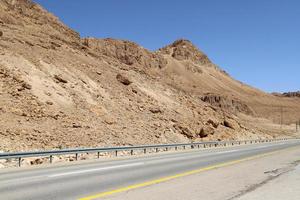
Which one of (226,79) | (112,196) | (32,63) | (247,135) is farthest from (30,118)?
(226,79)

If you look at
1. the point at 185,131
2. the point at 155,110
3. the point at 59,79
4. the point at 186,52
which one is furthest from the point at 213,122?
the point at 186,52

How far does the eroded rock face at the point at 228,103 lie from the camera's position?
133 meters

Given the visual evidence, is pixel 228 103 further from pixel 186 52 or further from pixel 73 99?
pixel 73 99

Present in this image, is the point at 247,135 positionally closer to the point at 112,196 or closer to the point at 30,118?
the point at 30,118

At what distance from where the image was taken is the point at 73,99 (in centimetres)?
3469

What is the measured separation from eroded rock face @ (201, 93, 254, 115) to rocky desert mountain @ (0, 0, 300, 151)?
→ 66.8m

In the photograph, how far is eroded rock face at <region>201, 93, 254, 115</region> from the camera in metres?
133

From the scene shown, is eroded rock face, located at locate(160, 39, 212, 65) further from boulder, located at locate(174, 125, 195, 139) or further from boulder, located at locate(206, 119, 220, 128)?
boulder, located at locate(174, 125, 195, 139)

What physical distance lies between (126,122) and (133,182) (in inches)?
958

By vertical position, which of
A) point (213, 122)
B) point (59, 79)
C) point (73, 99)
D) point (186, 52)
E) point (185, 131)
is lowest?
point (185, 131)

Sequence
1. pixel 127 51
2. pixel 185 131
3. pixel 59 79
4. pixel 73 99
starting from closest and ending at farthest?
pixel 73 99 → pixel 59 79 → pixel 185 131 → pixel 127 51

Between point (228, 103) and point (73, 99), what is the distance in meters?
105

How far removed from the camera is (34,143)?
26.0 meters

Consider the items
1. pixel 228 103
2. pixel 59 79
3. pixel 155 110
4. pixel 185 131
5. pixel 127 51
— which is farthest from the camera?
pixel 127 51
